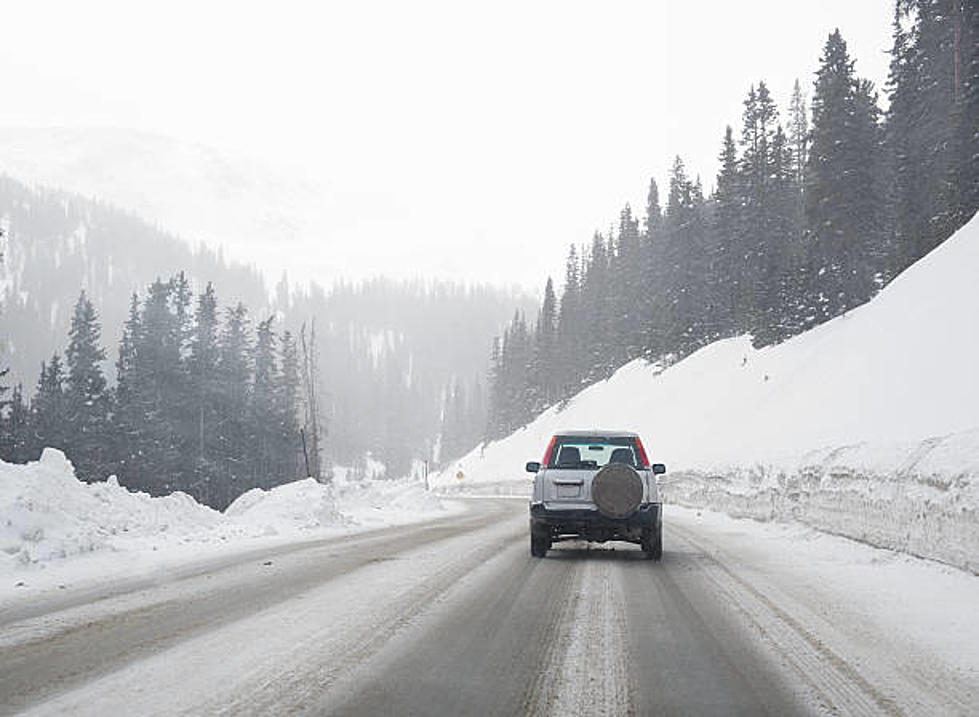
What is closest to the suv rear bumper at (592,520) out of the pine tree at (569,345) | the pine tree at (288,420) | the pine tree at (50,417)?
the pine tree at (50,417)

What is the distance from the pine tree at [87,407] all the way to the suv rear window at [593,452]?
1908 inches

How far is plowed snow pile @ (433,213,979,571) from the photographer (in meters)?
10.5

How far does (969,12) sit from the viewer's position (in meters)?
37.8

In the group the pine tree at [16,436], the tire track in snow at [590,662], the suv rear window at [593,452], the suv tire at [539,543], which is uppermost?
the pine tree at [16,436]

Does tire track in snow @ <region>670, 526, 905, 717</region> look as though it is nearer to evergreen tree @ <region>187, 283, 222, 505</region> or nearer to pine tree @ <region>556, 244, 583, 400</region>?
evergreen tree @ <region>187, 283, 222, 505</region>

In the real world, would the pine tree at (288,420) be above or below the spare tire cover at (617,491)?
above

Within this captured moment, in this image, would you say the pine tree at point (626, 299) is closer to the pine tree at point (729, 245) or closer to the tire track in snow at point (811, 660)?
the pine tree at point (729, 245)

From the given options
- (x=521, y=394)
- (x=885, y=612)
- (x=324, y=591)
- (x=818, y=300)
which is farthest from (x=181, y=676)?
(x=521, y=394)

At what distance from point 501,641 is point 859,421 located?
22229mm

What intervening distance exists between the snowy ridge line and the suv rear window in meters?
3.61

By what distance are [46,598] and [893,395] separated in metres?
23.1

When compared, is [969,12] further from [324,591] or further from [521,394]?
[521,394]

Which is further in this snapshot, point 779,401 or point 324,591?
point 779,401

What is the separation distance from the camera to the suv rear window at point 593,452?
12.5m
